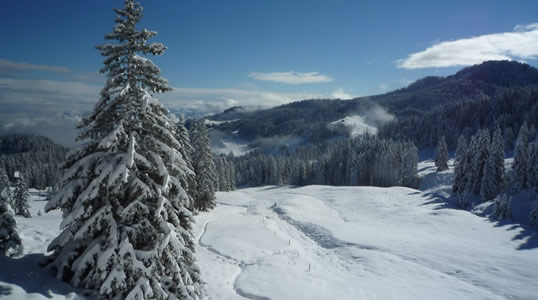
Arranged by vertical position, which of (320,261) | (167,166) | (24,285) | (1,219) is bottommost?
(320,261)

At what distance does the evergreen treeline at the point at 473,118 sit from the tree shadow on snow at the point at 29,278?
14862cm

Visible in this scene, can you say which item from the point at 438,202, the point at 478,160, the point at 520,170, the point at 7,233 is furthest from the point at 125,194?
the point at 478,160

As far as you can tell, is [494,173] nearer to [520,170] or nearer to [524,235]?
[520,170]

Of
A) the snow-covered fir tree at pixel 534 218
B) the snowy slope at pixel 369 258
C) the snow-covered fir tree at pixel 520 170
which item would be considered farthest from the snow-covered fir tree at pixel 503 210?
the snow-covered fir tree at pixel 520 170

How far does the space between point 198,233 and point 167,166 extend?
20591mm

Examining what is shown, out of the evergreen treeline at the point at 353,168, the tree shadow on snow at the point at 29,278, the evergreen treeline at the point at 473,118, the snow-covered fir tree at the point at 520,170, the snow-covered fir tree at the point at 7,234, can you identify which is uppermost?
the evergreen treeline at the point at 473,118

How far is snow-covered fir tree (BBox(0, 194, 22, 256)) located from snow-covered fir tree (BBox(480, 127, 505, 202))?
65.3 metres

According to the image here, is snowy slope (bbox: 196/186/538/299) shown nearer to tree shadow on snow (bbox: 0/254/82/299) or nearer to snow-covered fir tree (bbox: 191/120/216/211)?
snow-covered fir tree (bbox: 191/120/216/211)

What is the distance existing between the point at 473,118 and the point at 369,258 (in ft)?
496

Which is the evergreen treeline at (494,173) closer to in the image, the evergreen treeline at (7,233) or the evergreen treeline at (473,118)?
the evergreen treeline at (7,233)

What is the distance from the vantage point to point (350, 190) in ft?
215

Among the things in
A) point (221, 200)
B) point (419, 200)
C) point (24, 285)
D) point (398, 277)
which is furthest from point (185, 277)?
point (419, 200)

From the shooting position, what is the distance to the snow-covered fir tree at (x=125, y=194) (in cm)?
846

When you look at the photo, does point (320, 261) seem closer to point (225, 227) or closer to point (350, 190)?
point (225, 227)
